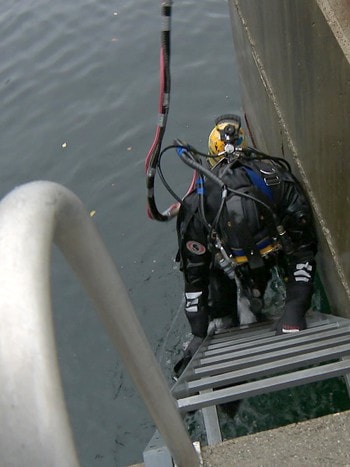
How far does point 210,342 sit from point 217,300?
0.38 metres

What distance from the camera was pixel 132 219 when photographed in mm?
6125

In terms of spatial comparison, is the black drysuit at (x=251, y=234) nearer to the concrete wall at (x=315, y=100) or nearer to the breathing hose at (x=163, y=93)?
the concrete wall at (x=315, y=100)

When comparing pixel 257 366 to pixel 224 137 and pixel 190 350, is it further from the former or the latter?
pixel 224 137

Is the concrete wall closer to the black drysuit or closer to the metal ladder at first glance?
the black drysuit

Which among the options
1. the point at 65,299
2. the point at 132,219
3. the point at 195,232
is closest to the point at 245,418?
the point at 195,232

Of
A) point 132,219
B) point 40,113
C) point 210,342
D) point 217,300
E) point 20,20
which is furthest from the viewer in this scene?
point 20,20

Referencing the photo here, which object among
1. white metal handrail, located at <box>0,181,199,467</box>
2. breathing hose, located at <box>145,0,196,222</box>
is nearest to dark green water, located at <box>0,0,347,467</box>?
breathing hose, located at <box>145,0,196,222</box>

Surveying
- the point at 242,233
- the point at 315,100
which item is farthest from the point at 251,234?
the point at 315,100

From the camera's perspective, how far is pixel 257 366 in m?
2.71

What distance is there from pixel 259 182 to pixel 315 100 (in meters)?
0.59

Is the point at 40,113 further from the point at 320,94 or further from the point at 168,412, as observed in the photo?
the point at 168,412

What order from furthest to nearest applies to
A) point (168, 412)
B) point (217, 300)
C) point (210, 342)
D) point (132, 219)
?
point (132, 219)
point (217, 300)
point (210, 342)
point (168, 412)

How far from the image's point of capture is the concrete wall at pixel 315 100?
279 cm

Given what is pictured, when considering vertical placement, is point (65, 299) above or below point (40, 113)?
below
